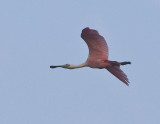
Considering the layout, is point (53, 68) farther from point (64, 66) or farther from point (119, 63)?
point (119, 63)

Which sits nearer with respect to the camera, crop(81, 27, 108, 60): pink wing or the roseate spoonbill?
crop(81, 27, 108, 60): pink wing

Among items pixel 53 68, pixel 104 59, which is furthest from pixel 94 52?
pixel 53 68

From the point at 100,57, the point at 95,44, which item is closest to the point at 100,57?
the point at 100,57

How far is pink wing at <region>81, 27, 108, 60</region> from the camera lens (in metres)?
24.8

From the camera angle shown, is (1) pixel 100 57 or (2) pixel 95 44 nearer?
(2) pixel 95 44

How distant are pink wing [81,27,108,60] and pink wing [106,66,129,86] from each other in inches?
15.9

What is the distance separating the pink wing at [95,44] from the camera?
977 inches

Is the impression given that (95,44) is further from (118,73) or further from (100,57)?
(118,73)

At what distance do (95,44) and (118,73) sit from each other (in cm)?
117

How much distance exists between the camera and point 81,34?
2491 cm

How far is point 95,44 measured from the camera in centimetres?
2528

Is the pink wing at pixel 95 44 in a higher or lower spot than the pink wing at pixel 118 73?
higher

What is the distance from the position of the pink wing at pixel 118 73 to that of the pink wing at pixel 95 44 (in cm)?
40

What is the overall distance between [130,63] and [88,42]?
4.83 ft
